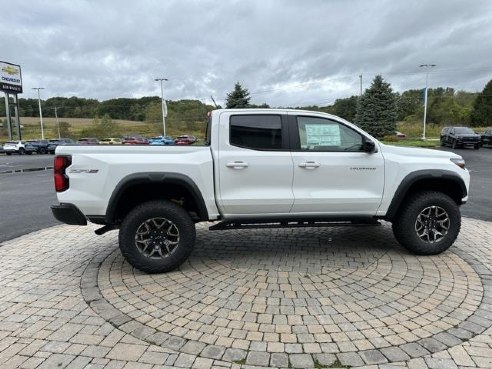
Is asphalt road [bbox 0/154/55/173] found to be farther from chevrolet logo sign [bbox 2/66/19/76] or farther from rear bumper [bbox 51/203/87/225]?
chevrolet logo sign [bbox 2/66/19/76]

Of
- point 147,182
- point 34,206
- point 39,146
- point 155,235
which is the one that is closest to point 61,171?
point 147,182

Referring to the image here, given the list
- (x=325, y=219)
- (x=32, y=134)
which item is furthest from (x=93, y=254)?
(x=32, y=134)

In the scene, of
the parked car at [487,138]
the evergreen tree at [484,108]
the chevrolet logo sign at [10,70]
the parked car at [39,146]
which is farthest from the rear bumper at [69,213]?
the evergreen tree at [484,108]

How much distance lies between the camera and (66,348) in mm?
3094

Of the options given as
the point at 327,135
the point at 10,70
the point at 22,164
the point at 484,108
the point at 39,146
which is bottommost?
the point at 22,164

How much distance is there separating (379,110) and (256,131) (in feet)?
130

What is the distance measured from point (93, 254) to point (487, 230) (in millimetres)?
6130

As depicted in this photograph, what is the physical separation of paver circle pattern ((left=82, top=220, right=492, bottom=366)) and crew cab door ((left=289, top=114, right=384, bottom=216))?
0.72 m

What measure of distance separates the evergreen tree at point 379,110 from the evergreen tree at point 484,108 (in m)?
37.4

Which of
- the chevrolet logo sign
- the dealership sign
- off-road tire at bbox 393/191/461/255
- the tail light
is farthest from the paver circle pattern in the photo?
the chevrolet logo sign

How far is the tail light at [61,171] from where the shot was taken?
4375mm

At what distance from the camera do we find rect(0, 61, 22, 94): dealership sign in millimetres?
54916

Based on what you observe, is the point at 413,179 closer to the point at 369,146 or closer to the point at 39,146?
the point at 369,146

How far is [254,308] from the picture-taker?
3.70m
